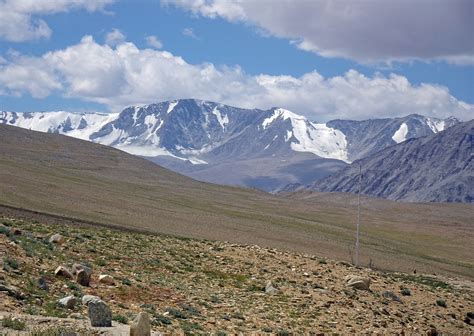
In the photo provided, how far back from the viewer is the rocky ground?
18.1 m

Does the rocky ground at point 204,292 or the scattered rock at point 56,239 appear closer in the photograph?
the rocky ground at point 204,292

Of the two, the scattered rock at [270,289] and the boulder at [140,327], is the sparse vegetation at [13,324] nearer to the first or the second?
the boulder at [140,327]

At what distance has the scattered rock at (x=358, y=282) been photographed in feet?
96.9

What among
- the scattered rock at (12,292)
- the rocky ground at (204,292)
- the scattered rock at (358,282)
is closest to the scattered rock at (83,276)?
the rocky ground at (204,292)

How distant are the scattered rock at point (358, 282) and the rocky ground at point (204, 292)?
32 centimetres

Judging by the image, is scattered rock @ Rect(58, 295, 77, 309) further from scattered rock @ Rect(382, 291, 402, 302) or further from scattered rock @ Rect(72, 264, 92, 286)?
scattered rock @ Rect(382, 291, 402, 302)

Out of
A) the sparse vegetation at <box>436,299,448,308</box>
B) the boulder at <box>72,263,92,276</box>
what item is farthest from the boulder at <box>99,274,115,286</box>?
the sparse vegetation at <box>436,299,448,308</box>

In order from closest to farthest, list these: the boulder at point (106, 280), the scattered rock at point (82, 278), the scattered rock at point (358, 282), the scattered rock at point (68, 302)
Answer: the scattered rock at point (68, 302) < the scattered rock at point (82, 278) < the boulder at point (106, 280) < the scattered rock at point (358, 282)

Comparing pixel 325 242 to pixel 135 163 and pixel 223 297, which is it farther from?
pixel 135 163

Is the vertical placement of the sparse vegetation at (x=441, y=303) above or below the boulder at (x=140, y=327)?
below

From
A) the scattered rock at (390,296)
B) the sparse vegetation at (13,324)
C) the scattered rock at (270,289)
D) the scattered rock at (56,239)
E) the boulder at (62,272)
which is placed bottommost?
the scattered rock at (390,296)

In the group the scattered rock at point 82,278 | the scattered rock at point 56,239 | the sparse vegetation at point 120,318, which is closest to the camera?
the sparse vegetation at point 120,318

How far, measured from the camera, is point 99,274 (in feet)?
74.6

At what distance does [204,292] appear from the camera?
23.9 meters
